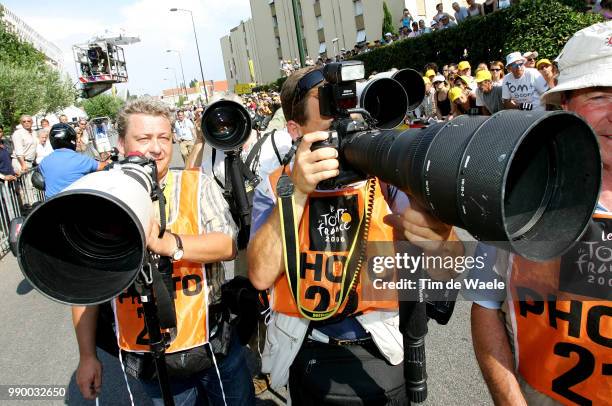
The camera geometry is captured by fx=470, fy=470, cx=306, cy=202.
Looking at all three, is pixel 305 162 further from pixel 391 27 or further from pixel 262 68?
pixel 262 68

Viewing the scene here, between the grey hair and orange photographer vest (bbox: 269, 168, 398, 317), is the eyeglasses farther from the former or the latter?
the grey hair

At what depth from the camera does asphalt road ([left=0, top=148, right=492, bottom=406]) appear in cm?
271

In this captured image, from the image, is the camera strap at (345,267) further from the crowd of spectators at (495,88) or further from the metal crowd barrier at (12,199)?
the metal crowd barrier at (12,199)

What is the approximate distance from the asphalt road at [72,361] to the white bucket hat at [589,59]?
185cm

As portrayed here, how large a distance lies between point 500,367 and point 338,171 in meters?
0.75

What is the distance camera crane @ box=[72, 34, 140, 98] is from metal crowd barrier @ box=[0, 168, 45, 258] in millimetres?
50436

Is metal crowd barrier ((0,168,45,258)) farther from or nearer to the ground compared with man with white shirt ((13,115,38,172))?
nearer to the ground

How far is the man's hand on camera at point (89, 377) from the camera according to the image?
1.79 meters

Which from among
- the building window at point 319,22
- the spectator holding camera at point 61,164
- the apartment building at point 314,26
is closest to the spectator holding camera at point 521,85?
the spectator holding camera at point 61,164

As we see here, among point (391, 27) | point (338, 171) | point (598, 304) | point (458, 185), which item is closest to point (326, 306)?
point (338, 171)

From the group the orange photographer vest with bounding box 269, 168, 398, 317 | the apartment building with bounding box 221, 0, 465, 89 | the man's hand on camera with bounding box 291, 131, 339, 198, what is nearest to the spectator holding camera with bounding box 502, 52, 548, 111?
the orange photographer vest with bounding box 269, 168, 398, 317

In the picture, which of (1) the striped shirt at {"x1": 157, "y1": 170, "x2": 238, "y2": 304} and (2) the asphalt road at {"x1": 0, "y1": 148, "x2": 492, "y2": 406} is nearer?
(1) the striped shirt at {"x1": 157, "y1": 170, "x2": 238, "y2": 304}

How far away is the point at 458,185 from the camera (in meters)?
0.71

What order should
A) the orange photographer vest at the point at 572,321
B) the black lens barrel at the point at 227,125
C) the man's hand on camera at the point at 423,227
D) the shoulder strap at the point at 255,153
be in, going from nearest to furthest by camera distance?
the man's hand on camera at the point at 423,227 < the orange photographer vest at the point at 572,321 < the black lens barrel at the point at 227,125 < the shoulder strap at the point at 255,153
